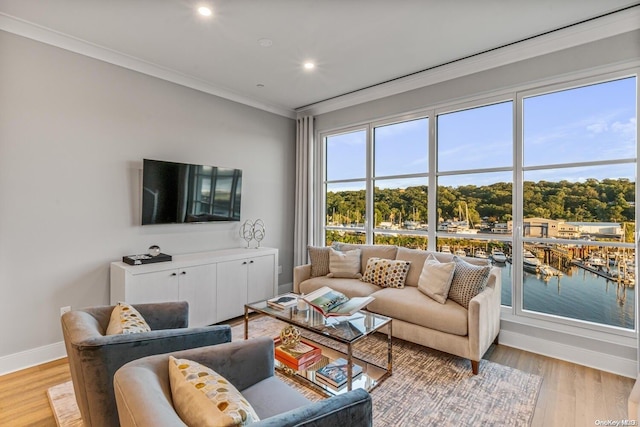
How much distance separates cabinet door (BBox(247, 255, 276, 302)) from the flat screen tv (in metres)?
0.68

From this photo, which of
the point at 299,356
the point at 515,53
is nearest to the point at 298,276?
the point at 299,356

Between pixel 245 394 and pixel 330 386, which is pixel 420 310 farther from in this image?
pixel 245 394

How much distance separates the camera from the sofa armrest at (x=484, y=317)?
247cm

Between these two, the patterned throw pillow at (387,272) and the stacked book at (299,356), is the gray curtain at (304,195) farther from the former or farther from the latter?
the stacked book at (299,356)

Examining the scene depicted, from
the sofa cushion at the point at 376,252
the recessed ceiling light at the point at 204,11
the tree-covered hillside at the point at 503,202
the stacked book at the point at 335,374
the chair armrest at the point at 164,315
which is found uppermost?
the recessed ceiling light at the point at 204,11

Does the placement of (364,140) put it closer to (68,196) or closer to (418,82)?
(418,82)

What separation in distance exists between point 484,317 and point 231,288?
256 centimetres

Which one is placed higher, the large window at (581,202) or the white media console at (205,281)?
the large window at (581,202)

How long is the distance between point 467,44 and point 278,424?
3.37 m

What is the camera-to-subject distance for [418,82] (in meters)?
3.68

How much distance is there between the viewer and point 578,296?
2.87 meters

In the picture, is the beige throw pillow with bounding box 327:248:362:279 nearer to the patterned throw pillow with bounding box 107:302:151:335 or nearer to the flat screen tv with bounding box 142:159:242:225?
the flat screen tv with bounding box 142:159:242:225

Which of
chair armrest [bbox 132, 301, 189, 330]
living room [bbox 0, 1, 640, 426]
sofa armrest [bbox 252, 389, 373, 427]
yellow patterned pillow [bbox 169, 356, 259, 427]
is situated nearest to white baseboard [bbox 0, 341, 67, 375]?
living room [bbox 0, 1, 640, 426]
